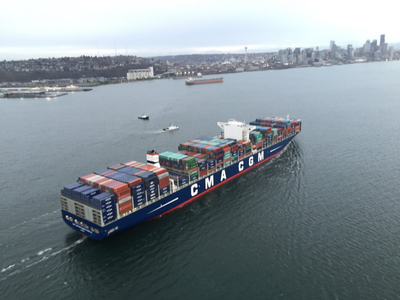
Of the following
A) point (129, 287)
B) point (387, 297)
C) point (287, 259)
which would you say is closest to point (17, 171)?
point (129, 287)

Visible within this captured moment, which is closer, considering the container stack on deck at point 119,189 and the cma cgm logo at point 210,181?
the container stack on deck at point 119,189

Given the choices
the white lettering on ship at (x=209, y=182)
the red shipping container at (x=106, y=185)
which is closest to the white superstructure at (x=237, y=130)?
the white lettering on ship at (x=209, y=182)

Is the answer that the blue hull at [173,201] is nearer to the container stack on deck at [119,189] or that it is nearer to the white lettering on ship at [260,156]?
the white lettering on ship at [260,156]

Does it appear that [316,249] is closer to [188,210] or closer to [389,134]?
[188,210]

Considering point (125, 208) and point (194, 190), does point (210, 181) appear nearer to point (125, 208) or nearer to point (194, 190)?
point (194, 190)

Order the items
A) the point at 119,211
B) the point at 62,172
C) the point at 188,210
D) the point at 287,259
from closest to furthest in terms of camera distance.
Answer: the point at 287,259, the point at 119,211, the point at 188,210, the point at 62,172

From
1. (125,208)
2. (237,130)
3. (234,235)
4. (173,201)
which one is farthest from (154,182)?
(237,130)

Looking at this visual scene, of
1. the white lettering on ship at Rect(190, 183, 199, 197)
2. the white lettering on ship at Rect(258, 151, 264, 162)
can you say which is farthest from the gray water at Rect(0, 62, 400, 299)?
the white lettering on ship at Rect(258, 151, 264, 162)
